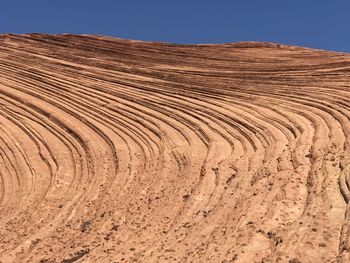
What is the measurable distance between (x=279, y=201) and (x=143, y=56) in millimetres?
18357

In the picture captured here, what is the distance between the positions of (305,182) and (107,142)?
7.36m

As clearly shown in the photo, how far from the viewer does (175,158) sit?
13.2m

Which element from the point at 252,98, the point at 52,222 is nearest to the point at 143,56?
the point at 252,98

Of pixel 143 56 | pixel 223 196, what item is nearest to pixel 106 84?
pixel 143 56

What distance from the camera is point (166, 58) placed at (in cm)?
2577

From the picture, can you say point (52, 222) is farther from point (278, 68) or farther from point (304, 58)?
point (304, 58)

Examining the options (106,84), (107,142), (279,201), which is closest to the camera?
(279,201)

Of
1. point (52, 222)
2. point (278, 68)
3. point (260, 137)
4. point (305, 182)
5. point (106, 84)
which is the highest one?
point (278, 68)

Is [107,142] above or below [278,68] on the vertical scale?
below

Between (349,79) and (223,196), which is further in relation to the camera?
(349,79)

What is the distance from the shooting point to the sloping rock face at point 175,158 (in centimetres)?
827

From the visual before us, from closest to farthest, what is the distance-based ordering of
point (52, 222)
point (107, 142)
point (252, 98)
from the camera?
point (52, 222)
point (107, 142)
point (252, 98)

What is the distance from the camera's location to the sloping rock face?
827 cm

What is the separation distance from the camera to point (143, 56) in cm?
2605
